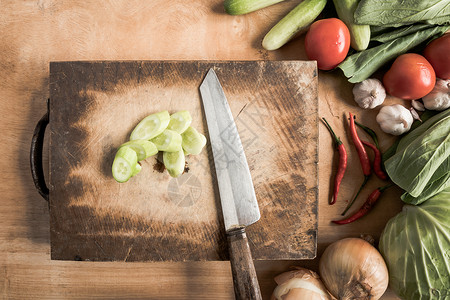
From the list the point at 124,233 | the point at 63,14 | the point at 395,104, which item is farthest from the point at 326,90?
the point at 63,14

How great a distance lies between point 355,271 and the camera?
4.99ft

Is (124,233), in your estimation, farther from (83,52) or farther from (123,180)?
(83,52)

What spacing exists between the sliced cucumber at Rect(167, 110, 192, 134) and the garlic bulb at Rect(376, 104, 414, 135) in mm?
941

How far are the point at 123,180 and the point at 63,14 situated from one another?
96 cm

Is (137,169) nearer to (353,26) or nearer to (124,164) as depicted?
(124,164)

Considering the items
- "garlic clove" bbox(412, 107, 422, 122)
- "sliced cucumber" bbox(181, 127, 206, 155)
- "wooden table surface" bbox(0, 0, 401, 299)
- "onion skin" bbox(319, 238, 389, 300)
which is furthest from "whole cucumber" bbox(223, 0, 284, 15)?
"onion skin" bbox(319, 238, 389, 300)

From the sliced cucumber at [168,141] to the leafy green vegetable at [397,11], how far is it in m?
0.96

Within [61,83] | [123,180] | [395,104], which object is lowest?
[123,180]

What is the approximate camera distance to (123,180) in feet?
4.76

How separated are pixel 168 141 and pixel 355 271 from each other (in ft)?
3.24

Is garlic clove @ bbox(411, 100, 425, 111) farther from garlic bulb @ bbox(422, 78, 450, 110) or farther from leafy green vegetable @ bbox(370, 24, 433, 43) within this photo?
leafy green vegetable @ bbox(370, 24, 433, 43)

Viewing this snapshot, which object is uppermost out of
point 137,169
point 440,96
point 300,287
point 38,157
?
point 440,96

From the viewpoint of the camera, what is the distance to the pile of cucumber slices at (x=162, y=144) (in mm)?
1430

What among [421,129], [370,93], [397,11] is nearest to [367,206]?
[421,129]
